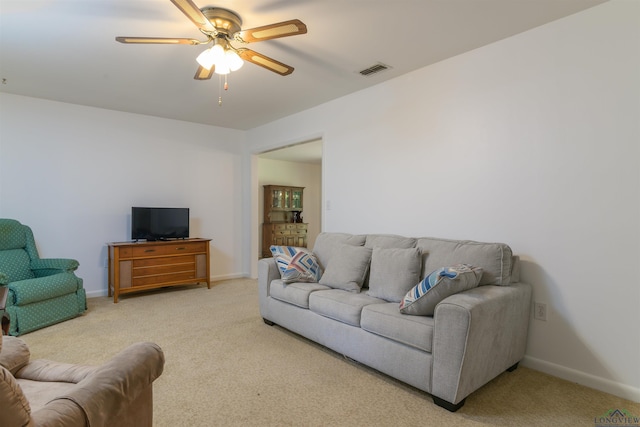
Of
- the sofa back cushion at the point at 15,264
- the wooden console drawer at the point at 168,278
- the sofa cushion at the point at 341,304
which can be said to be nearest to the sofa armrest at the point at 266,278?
the sofa cushion at the point at 341,304

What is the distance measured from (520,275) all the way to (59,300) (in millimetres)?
4254

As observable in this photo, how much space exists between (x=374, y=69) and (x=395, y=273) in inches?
76.2

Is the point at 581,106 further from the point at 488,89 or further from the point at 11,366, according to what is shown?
the point at 11,366

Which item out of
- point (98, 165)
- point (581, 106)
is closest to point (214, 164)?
point (98, 165)

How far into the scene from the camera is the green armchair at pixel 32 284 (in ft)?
10.1

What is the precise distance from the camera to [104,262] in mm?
4582

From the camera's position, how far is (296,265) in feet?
10.4

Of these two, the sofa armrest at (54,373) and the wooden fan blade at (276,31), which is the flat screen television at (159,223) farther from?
the sofa armrest at (54,373)

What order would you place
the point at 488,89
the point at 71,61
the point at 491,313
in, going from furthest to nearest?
the point at 71,61 < the point at 488,89 < the point at 491,313

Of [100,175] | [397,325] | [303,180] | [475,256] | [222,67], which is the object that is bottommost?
[397,325]

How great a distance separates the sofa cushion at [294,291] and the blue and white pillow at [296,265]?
7 cm

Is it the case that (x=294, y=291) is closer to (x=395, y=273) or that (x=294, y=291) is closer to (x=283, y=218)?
(x=395, y=273)

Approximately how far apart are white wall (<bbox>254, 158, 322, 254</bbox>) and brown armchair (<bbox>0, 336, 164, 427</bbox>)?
6498mm

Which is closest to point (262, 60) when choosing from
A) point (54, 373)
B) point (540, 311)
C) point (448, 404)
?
point (54, 373)
